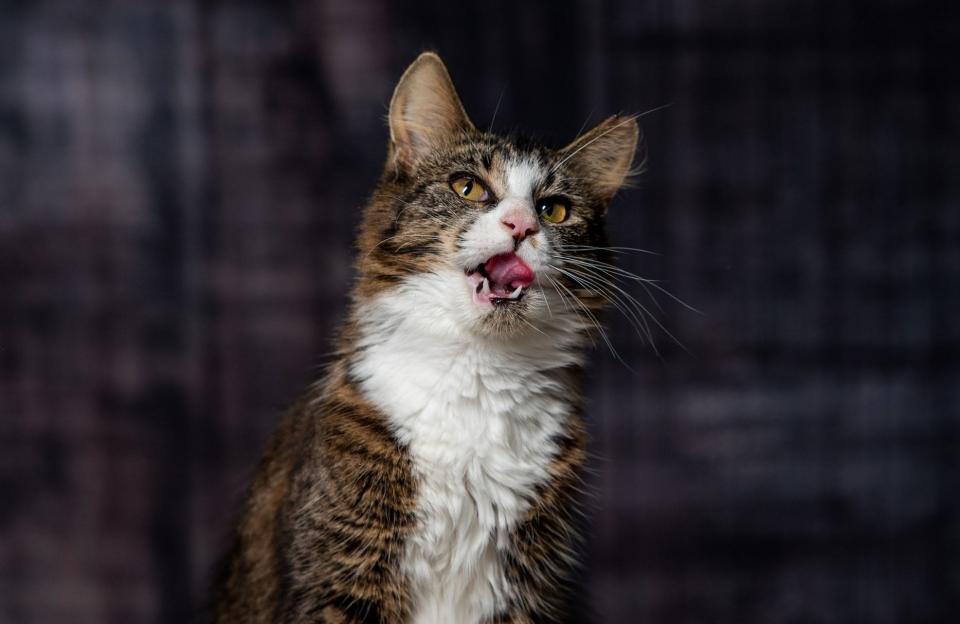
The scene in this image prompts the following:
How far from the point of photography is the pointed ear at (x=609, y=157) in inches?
83.9

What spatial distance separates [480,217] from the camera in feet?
6.06

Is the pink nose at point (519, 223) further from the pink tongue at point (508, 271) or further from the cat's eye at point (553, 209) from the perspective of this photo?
the cat's eye at point (553, 209)

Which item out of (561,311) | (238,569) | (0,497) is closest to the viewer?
(561,311)

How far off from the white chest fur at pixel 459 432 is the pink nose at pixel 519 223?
→ 0.13m

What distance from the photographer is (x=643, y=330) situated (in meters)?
2.90

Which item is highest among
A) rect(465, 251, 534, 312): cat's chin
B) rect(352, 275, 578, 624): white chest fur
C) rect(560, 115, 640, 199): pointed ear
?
rect(560, 115, 640, 199): pointed ear

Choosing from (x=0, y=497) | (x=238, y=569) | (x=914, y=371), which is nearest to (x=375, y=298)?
(x=238, y=569)

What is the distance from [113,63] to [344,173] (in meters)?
0.68

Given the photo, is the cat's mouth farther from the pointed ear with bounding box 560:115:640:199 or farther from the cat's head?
the pointed ear with bounding box 560:115:640:199

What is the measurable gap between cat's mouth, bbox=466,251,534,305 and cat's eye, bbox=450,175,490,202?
15 cm

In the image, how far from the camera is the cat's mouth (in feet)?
6.00

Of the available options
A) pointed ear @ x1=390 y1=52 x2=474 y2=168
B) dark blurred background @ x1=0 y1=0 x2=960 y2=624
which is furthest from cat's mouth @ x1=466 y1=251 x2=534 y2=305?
dark blurred background @ x1=0 y1=0 x2=960 y2=624

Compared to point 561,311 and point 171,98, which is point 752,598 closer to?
point 561,311

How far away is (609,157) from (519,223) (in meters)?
0.44
